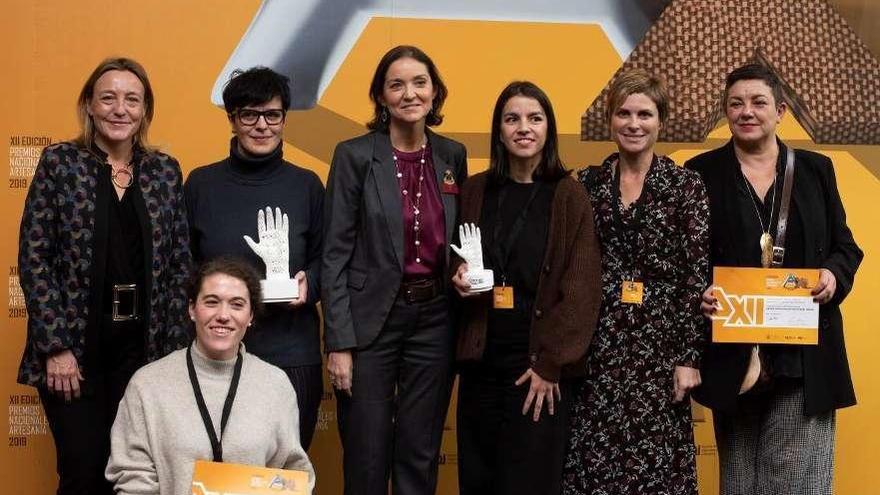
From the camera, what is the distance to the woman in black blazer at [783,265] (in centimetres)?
331

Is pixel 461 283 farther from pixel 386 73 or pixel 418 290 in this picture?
pixel 386 73

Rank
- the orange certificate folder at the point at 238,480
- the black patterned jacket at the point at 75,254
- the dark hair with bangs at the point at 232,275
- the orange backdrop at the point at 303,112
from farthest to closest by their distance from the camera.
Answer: the orange backdrop at the point at 303,112
the black patterned jacket at the point at 75,254
the dark hair with bangs at the point at 232,275
the orange certificate folder at the point at 238,480

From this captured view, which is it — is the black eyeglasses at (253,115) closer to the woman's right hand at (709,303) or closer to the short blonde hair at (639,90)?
the short blonde hair at (639,90)

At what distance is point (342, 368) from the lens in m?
3.31

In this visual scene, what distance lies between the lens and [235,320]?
114 inches

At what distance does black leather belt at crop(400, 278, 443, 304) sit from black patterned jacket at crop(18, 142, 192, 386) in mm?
698

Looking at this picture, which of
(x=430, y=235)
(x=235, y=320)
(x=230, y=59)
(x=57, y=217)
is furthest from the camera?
(x=230, y=59)

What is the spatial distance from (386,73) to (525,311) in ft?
2.99

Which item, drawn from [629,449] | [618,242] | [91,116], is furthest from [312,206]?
[629,449]

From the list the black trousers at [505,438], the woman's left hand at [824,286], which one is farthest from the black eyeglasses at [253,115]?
the woman's left hand at [824,286]

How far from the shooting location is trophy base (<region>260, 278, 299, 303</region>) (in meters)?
3.21

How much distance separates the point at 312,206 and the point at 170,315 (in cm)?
59

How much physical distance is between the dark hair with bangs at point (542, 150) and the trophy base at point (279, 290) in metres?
0.74

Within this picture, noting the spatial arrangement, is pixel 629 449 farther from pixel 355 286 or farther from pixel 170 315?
pixel 170 315
